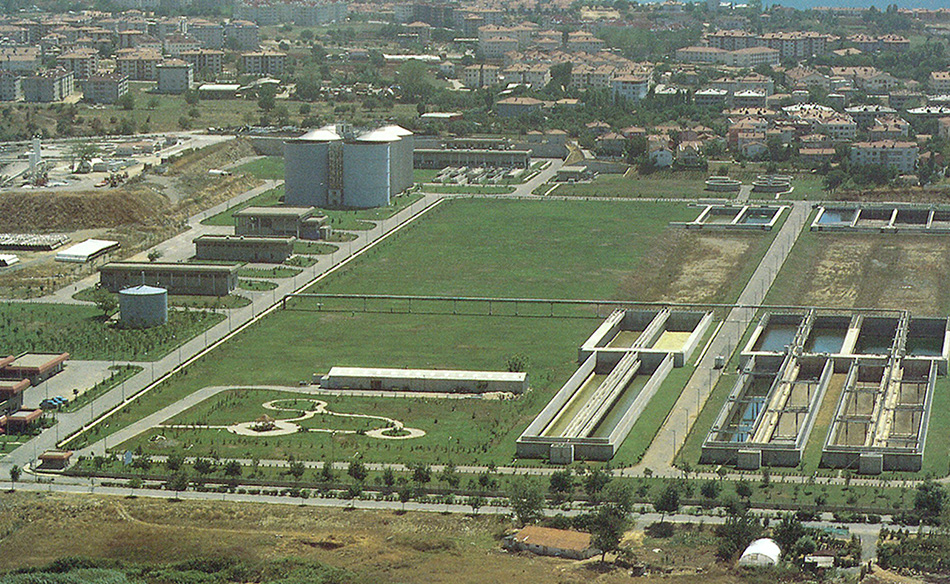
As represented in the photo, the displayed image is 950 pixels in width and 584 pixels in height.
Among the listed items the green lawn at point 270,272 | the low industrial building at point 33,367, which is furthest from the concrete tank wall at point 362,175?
the low industrial building at point 33,367

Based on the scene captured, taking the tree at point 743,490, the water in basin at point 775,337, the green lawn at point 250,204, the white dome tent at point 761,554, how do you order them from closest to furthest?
the white dome tent at point 761,554 < the tree at point 743,490 < the water in basin at point 775,337 < the green lawn at point 250,204

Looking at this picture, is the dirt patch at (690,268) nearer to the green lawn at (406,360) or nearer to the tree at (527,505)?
the green lawn at (406,360)

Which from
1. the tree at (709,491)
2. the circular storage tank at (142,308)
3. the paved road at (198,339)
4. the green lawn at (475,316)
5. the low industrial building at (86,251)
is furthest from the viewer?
the low industrial building at (86,251)

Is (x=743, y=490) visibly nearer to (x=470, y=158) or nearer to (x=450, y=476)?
(x=450, y=476)

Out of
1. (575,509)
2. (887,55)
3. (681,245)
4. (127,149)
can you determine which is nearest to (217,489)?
(575,509)

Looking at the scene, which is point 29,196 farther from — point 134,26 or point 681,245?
point 134,26

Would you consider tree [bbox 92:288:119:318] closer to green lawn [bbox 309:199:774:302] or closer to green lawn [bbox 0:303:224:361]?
green lawn [bbox 0:303:224:361]
